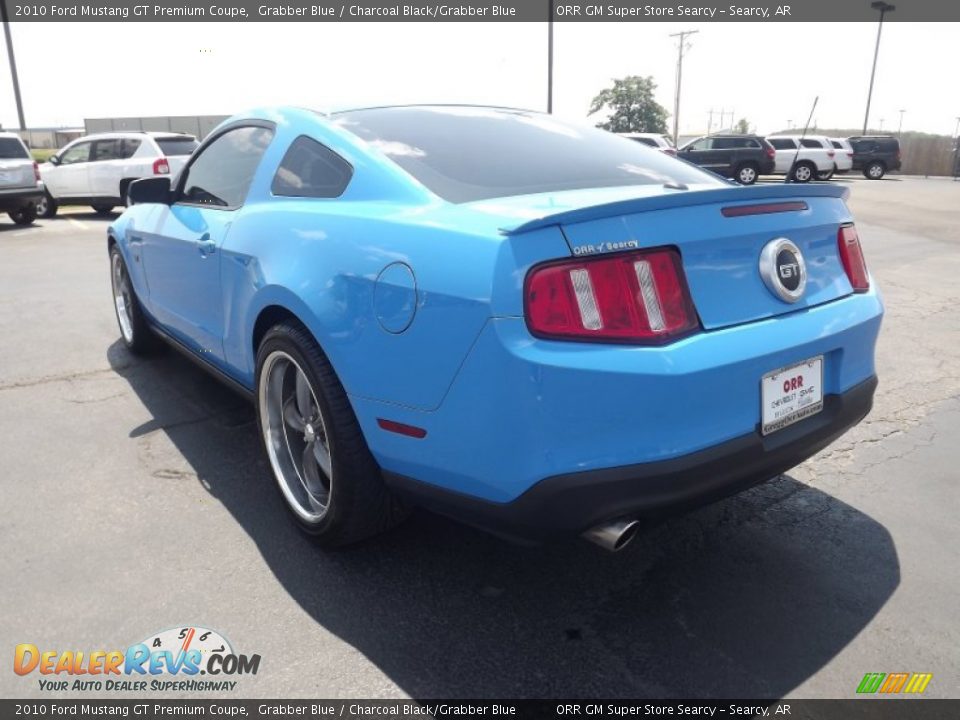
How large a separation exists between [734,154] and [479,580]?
83.0 ft

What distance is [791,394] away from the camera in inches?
85.2

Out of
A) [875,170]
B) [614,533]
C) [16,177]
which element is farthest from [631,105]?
[614,533]

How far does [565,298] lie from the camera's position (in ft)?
6.12

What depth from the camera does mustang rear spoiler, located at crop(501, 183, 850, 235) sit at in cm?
189

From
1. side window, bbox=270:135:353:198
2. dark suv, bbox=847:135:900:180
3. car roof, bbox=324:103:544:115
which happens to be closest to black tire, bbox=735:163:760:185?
dark suv, bbox=847:135:900:180

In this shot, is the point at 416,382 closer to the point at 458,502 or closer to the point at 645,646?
the point at 458,502

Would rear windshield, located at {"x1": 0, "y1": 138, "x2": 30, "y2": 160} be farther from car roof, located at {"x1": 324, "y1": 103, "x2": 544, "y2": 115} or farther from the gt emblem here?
the gt emblem

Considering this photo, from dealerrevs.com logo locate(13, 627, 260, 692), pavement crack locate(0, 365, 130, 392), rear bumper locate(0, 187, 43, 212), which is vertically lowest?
pavement crack locate(0, 365, 130, 392)

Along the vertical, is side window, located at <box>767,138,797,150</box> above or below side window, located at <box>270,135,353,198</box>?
Answer: below

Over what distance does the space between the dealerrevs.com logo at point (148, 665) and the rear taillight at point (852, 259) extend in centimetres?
226

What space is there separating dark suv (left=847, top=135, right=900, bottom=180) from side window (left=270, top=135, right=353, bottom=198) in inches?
1273

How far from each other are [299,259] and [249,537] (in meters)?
1.07

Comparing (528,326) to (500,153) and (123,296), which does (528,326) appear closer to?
(500,153)

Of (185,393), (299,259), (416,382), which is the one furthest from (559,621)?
(185,393)
